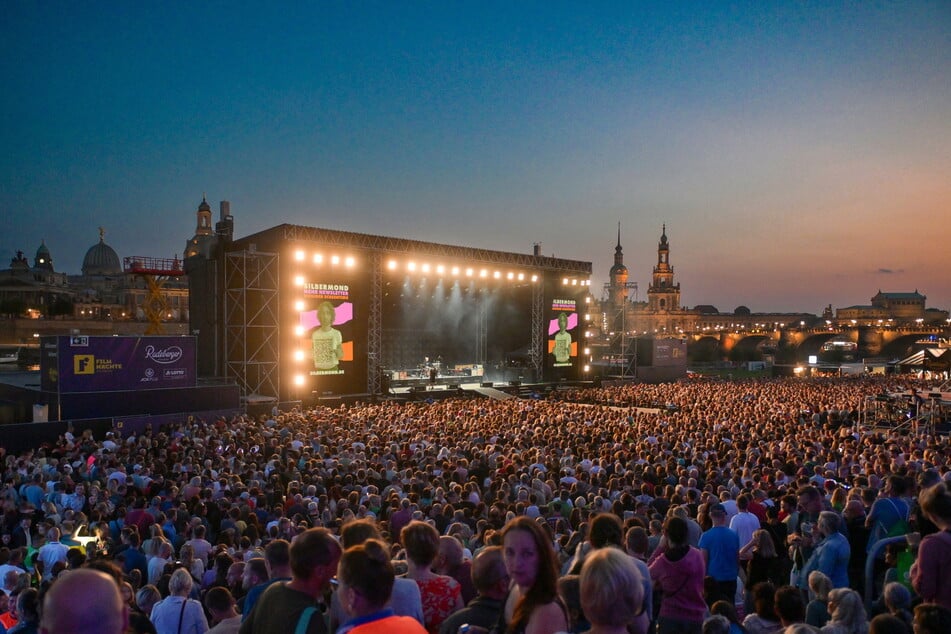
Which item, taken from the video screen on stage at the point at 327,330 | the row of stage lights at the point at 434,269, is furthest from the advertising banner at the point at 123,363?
the row of stage lights at the point at 434,269

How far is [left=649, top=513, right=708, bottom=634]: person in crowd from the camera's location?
13.1ft

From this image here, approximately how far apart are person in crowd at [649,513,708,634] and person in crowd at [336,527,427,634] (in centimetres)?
225

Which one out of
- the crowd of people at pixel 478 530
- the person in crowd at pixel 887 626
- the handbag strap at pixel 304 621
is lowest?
the crowd of people at pixel 478 530

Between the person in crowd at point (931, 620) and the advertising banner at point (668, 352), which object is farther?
the advertising banner at point (668, 352)

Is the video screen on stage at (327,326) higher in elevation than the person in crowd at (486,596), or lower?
higher

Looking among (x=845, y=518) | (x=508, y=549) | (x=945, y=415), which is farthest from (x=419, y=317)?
(x=508, y=549)

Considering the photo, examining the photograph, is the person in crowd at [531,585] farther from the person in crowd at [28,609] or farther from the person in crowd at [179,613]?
the person in crowd at [28,609]

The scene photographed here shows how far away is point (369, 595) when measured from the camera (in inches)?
93.4

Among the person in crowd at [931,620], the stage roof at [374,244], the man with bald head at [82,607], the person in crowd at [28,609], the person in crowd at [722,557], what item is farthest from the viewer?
the stage roof at [374,244]

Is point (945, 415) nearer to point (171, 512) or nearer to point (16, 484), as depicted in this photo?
point (171, 512)

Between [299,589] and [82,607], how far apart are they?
0.99 metres

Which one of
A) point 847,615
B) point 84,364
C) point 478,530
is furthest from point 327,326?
point 847,615

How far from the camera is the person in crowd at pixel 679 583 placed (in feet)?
13.1

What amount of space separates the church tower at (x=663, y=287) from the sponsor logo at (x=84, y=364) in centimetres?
11782
